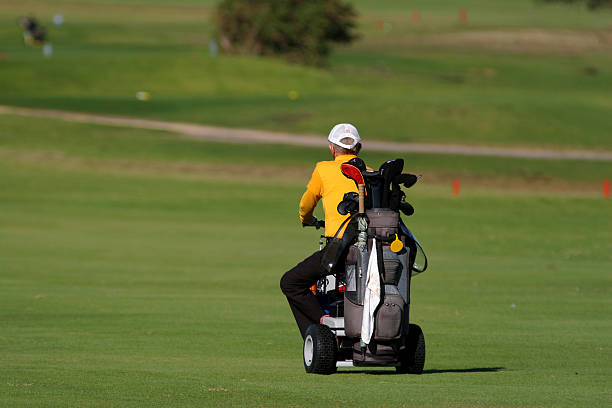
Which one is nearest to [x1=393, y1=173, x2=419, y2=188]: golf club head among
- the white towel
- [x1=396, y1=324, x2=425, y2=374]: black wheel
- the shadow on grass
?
the white towel

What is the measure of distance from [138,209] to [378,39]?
85128mm

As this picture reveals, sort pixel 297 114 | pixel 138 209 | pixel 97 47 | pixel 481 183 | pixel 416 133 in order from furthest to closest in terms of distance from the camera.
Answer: pixel 97 47 → pixel 297 114 → pixel 416 133 → pixel 481 183 → pixel 138 209

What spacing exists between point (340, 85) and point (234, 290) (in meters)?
50.2

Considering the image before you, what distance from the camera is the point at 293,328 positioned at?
14.2m

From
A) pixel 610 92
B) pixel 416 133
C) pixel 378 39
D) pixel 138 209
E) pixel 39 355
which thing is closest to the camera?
pixel 39 355

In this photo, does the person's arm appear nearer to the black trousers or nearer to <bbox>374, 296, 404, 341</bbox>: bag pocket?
the black trousers

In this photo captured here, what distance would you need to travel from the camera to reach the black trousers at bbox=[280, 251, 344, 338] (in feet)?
33.3

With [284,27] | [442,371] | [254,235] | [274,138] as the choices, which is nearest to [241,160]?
[274,138]

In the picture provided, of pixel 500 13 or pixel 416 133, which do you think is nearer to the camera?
pixel 416 133

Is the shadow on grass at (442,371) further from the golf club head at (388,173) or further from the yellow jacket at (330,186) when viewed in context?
the golf club head at (388,173)

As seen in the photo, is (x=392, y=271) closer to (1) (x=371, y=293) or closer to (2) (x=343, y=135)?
(1) (x=371, y=293)

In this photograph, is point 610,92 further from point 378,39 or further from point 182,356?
point 182,356

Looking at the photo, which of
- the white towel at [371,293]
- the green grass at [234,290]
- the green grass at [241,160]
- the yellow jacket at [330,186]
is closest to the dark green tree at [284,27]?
the green grass at [241,160]

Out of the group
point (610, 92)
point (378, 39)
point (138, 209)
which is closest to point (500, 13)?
point (378, 39)
